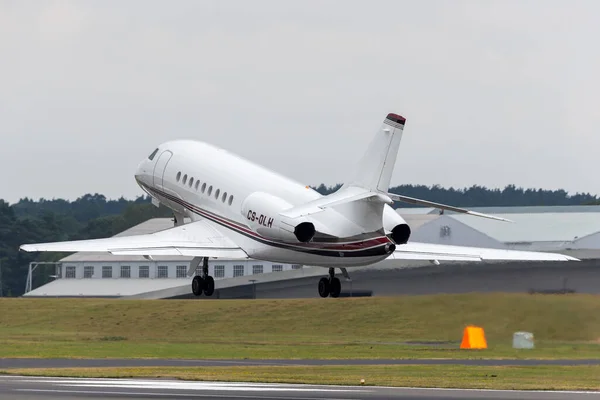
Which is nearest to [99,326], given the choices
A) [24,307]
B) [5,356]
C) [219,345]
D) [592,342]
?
[24,307]

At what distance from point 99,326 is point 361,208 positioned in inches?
1497

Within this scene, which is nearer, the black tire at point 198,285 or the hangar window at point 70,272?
the black tire at point 198,285

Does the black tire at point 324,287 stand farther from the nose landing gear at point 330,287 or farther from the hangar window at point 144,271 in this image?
the hangar window at point 144,271

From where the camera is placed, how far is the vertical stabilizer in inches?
1970

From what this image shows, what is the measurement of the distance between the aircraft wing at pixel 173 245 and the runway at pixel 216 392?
33.3 feet

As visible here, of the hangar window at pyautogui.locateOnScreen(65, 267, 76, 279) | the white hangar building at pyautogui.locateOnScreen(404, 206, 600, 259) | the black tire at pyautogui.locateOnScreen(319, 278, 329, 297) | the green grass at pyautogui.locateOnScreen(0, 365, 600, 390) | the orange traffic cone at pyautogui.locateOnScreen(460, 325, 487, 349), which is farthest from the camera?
the hangar window at pyautogui.locateOnScreen(65, 267, 76, 279)

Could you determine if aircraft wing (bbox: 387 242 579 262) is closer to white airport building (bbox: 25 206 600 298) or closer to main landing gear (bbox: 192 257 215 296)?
main landing gear (bbox: 192 257 215 296)

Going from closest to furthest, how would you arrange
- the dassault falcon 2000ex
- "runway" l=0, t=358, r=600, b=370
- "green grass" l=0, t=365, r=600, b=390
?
"green grass" l=0, t=365, r=600, b=390
the dassault falcon 2000ex
"runway" l=0, t=358, r=600, b=370

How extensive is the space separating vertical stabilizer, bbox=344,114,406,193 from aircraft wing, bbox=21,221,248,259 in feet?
26.8

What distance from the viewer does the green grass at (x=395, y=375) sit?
4744 cm

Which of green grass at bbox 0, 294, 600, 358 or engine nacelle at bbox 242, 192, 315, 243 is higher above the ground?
engine nacelle at bbox 242, 192, 315, 243

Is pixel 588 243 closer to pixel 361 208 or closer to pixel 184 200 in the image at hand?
pixel 184 200

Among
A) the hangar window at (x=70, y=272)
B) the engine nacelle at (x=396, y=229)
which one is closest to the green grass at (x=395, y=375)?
the engine nacelle at (x=396, y=229)

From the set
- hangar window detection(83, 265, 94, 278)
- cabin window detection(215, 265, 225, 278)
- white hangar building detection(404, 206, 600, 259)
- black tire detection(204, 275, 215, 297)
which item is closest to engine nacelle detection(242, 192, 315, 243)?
black tire detection(204, 275, 215, 297)
